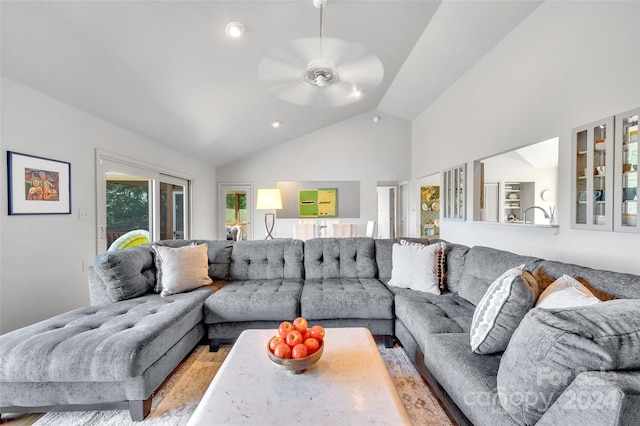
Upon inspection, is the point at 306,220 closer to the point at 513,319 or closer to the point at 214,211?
the point at 214,211

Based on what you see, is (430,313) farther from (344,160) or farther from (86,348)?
(344,160)

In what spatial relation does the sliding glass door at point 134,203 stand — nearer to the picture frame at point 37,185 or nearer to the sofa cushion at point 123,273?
the picture frame at point 37,185

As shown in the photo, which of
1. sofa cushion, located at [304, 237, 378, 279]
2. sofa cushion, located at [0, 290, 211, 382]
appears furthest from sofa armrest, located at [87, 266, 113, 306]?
sofa cushion, located at [304, 237, 378, 279]

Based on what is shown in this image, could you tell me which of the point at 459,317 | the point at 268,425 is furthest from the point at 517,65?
the point at 268,425

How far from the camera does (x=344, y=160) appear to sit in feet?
21.3

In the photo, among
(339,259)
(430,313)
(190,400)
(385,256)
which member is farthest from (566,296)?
(190,400)

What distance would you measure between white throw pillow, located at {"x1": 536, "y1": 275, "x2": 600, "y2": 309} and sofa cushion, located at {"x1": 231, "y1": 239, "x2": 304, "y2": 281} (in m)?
2.07

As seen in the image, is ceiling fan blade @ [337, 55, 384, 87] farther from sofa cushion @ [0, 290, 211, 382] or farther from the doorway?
sofa cushion @ [0, 290, 211, 382]

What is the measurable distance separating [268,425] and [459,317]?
1.50 meters

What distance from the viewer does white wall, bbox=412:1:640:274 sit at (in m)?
2.03

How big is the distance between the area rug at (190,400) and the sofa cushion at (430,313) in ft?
0.99

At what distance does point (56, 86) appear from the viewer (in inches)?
89.8

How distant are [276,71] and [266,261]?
7.39 feet

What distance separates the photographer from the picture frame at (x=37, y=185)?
6.82 feet
